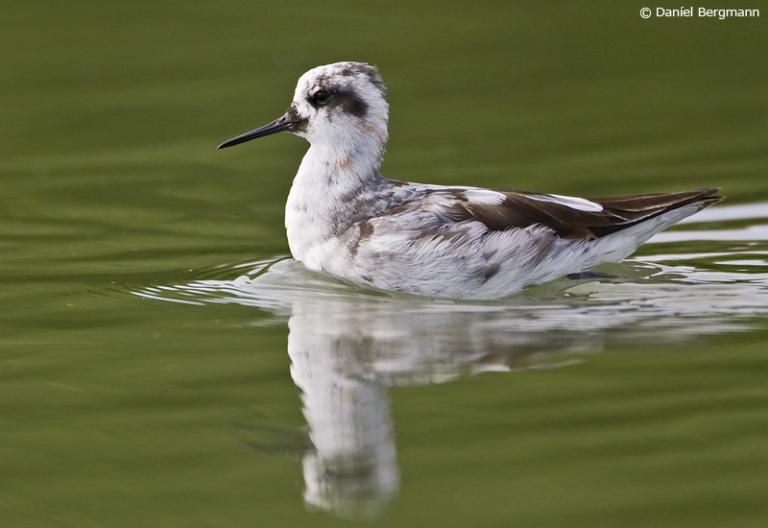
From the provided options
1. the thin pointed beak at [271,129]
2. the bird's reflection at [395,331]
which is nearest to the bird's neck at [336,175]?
the thin pointed beak at [271,129]

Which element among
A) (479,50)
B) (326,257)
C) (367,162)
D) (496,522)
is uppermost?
(479,50)

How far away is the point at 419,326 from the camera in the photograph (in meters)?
8.15

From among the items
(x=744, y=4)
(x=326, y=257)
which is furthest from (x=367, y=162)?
(x=744, y=4)

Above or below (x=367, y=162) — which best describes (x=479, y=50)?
above

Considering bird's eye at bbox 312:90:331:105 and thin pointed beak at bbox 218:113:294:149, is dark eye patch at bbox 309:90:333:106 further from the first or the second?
thin pointed beak at bbox 218:113:294:149

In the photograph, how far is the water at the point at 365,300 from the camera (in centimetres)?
569

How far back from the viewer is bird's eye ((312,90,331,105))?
952 cm

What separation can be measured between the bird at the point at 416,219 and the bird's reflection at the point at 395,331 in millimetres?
171

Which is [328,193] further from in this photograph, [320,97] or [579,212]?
[579,212]

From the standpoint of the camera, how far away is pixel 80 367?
7359 mm

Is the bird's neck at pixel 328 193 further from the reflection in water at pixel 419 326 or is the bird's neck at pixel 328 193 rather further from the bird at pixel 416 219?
the reflection in water at pixel 419 326

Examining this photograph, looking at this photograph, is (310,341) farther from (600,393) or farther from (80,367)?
(600,393)

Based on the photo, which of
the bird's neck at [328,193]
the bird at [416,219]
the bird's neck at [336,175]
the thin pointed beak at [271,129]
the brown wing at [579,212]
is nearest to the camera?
the bird at [416,219]

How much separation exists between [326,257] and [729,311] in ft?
8.45
